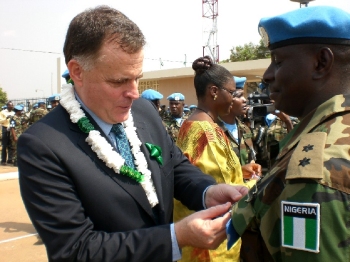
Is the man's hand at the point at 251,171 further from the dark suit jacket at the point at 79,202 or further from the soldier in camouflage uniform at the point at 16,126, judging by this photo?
the soldier in camouflage uniform at the point at 16,126

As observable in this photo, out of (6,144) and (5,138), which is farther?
(6,144)

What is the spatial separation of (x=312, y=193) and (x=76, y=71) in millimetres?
1231

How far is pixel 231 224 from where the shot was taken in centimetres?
159

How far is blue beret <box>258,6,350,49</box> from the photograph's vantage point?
138cm

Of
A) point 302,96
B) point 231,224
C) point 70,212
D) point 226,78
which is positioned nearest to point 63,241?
point 70,212

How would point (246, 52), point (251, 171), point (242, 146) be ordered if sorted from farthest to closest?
point (246, 52) → point (242, 146) → point (251, 171)

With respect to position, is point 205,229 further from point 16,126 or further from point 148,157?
point 16,126

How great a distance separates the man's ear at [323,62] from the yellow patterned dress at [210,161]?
152 centimetres

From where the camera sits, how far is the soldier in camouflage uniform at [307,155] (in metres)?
1.14

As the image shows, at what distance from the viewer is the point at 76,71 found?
1.90 metres

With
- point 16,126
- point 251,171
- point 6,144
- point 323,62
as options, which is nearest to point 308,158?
point 323,62

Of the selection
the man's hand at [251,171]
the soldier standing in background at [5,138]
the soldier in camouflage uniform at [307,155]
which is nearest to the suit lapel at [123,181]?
the soldier in camouflage uniform at [307,155]

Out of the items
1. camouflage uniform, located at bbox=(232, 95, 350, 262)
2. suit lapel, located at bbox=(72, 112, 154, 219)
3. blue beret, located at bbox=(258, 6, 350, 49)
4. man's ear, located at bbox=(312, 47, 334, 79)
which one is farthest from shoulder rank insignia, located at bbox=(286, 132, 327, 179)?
suit lapel, located at bbox=(72, 112, 154, 219)

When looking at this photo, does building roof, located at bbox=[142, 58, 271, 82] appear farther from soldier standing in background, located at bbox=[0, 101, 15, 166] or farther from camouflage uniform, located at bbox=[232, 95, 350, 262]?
camouflage uniform, located at bbox=[232, 95, 350, 262]
